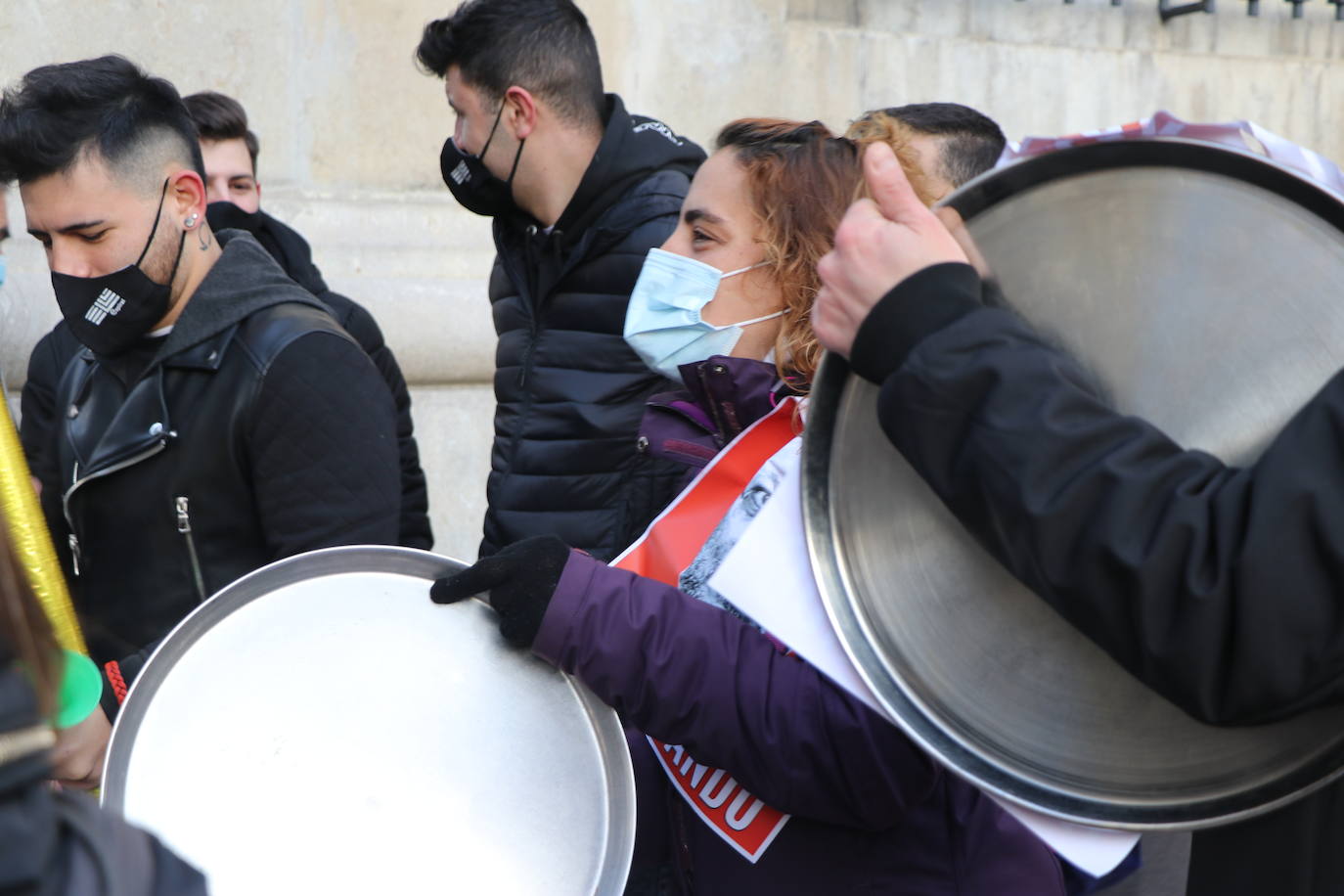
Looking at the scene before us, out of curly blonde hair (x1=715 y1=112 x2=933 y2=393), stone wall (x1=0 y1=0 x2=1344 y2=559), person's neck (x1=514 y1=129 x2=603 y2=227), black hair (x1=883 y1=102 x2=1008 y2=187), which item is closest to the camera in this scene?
curly blonde hair (x1=715 y1=112 x2=933 y2=393)

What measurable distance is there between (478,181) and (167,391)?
1.64 m

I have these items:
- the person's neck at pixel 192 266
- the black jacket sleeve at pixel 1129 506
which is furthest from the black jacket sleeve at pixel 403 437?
the black jacket sleeve at pixel 1129 506

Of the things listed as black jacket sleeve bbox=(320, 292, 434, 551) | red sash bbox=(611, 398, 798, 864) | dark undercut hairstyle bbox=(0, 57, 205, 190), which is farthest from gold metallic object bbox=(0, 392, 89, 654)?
black jacket sleeve bbox=(320, 292, 434, 551)

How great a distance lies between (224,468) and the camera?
2521mm

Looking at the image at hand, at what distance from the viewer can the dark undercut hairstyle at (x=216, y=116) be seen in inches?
175

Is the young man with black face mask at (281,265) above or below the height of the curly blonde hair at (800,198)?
below

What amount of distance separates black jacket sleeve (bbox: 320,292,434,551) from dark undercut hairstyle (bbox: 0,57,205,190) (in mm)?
1257

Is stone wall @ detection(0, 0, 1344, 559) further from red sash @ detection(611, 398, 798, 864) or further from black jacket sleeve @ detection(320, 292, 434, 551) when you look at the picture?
red sash @ detection(611, 398, 798, 864)

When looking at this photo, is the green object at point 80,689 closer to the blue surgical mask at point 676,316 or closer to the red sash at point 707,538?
the red sash at point 707,538

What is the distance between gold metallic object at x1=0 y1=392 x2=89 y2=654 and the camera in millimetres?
2111

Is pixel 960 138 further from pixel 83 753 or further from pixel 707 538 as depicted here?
pixel 83 753

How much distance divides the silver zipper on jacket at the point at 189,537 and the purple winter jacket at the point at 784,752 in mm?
1023

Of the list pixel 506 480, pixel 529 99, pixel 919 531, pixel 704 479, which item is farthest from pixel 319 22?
pixel 919 531

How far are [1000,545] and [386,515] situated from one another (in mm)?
1521
